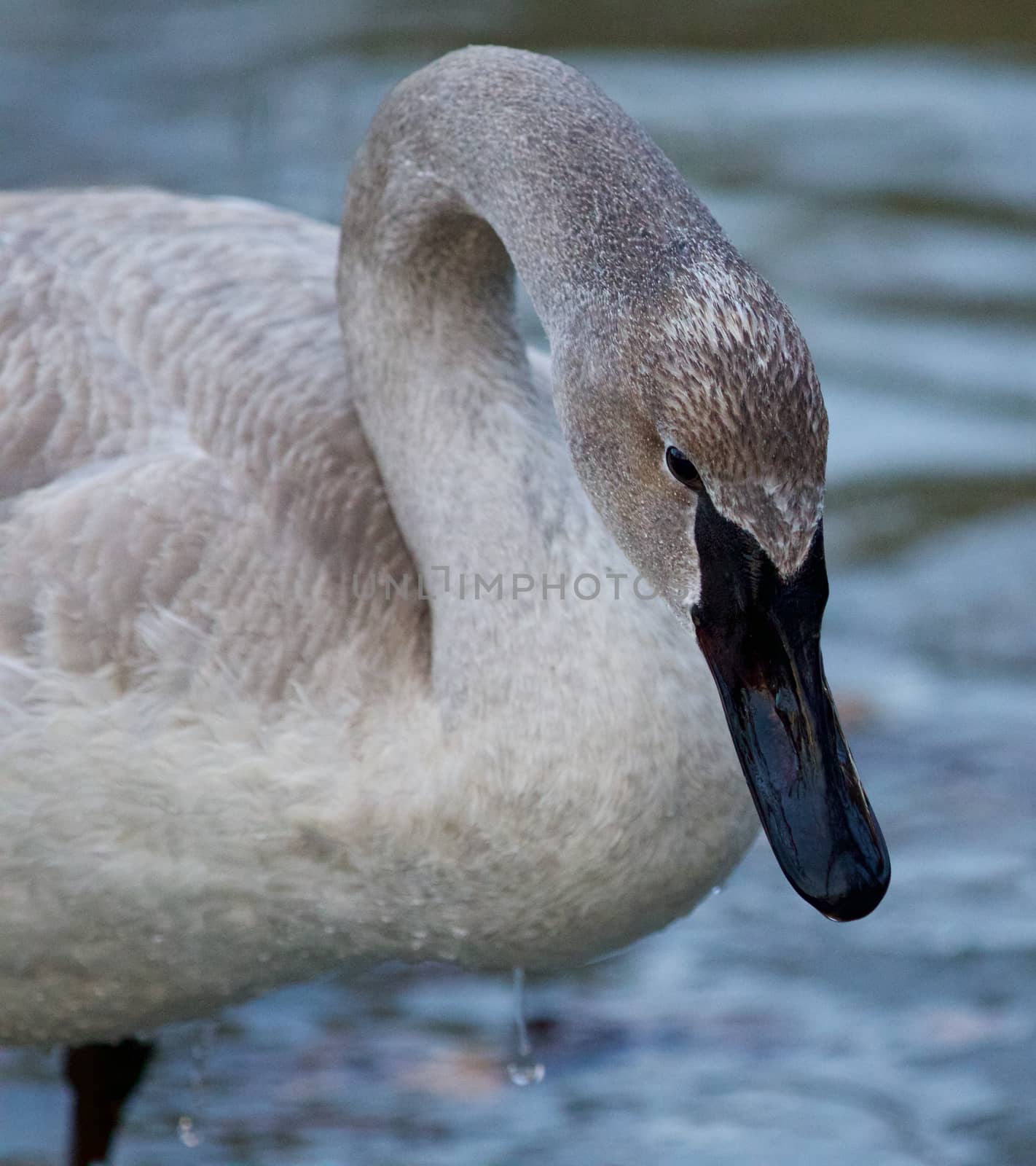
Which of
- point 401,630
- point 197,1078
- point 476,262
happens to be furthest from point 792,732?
point 197,1078

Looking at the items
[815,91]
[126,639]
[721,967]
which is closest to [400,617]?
[126,639]

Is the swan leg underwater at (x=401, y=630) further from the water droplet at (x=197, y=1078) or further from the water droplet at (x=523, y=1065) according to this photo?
the water droplet at (x=523, y=1065)

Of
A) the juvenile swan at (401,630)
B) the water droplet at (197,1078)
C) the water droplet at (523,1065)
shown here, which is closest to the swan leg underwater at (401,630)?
the juvenile swan at (401,630)

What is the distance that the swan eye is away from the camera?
287 centimetres

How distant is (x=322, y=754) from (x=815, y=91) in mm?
6419

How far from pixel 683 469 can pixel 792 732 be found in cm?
41

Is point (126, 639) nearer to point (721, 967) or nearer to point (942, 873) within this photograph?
point (721, 967)

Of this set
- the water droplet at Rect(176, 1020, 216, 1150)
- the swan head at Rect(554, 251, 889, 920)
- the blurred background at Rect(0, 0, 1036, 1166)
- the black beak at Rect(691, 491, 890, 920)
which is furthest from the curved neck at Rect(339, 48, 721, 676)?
the blurred background at Rect(0, 0, 1036, 1166)

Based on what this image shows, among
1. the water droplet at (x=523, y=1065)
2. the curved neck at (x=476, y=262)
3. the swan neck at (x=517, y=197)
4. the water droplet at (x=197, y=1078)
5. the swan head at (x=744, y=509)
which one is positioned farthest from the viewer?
the water droplet at (x=523, y=1065)

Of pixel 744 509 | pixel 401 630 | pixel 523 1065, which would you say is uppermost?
pixel 401 630

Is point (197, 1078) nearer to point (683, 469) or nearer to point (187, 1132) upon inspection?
point (187, 1132)

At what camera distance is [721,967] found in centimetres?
478

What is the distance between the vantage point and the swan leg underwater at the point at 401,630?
3047mm

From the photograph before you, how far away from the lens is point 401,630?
3.44 meters
